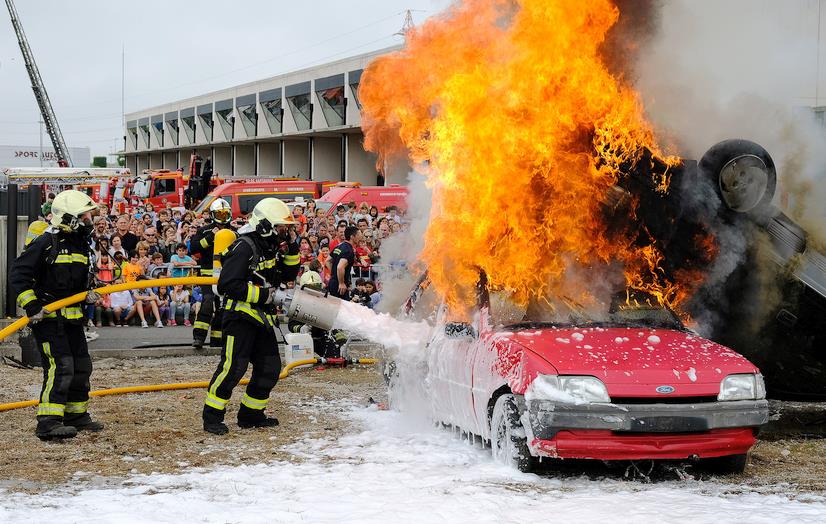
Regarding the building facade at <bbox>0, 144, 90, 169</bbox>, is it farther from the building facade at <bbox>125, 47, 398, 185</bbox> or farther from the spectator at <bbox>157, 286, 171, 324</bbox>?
the spectator at <bbox>157, 286, 171, 324</bbox>

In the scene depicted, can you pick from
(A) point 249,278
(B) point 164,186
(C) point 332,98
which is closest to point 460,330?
(A) point 249,278

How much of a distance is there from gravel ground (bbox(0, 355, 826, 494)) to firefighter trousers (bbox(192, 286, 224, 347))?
5.85 ft

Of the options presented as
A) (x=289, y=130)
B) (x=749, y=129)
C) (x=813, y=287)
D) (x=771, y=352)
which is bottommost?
(x=771, y=352)

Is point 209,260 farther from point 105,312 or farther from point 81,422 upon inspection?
point 81,422

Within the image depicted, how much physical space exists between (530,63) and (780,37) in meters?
4.76

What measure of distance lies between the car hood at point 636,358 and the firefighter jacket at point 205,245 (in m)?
7.16

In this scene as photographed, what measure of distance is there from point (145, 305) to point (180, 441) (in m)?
9.82

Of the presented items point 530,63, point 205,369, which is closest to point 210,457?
point 530,63

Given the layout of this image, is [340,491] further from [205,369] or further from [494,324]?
[205,369]

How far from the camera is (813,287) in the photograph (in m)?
8.77

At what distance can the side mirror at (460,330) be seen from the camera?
25.3ft

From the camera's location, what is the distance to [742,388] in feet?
22.6

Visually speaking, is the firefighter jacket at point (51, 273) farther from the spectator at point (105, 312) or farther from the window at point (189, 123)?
the window at point (189, 123)

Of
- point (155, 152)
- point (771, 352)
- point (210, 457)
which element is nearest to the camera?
point (210, 457)
